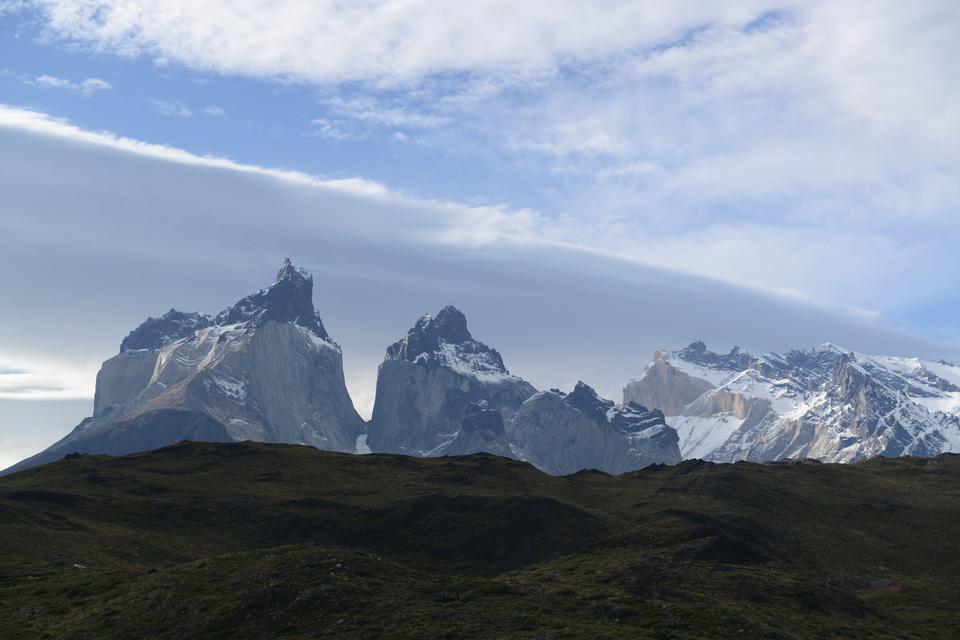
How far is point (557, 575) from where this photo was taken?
422 ft

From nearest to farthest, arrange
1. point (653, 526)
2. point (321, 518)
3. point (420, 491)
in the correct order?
point (653, 526), point (321, 518), point (420, 491)

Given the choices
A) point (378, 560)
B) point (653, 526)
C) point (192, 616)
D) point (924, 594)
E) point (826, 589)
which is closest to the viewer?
point (192, 616)

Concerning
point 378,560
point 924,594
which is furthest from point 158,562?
point 924,594

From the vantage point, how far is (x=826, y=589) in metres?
123

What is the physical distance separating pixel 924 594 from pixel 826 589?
28579mm

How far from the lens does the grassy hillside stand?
94.6 metres

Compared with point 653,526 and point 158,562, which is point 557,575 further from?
point 158,562

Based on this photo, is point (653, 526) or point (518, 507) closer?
point (653, 526)

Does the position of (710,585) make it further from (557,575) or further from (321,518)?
(321,518)

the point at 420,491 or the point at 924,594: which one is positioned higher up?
the point at 420,491

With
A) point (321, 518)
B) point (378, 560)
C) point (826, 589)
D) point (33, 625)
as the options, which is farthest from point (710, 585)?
point (321, 518)

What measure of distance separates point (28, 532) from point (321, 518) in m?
42.3

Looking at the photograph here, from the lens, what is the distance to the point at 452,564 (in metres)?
158

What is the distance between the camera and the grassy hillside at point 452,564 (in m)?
94.6
